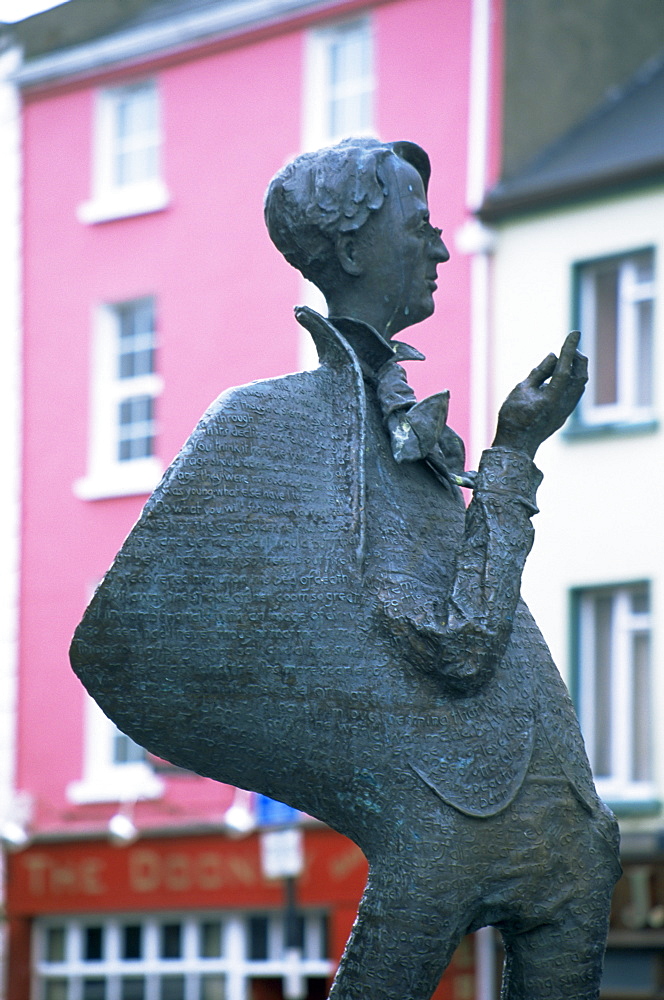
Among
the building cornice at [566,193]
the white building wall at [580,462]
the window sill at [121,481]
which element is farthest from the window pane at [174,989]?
the building cornice at [566,193]

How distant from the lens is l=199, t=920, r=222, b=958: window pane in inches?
699

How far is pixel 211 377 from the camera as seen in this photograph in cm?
1800

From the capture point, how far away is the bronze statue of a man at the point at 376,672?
295 cm

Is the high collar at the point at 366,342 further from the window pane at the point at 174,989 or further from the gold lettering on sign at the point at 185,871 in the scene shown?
the window pane at the point at 174,989

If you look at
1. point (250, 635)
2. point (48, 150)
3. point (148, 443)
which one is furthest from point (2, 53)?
point (250, 635)

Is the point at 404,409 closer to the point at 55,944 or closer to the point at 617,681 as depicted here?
the point at 617,681

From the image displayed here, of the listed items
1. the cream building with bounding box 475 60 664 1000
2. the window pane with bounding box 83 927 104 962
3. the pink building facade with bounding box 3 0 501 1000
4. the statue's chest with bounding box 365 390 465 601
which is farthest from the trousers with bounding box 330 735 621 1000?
the window pane with bounding box 83 927 104 962

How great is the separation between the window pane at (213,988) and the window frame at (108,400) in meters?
4.35

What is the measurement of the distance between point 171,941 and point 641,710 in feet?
17.3

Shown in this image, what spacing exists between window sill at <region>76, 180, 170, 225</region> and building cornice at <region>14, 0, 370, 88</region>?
1167 millimetres

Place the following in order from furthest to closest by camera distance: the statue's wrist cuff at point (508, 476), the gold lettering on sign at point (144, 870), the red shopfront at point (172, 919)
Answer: the gold lettering on sign at point (144, 870) < the red shopfront at point (172, 919) < the statue's wrist cuff at point (508, 476)

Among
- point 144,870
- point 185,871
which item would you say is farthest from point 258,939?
point 144,870

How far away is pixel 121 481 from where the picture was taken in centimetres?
1853

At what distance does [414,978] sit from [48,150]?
17.5 m
